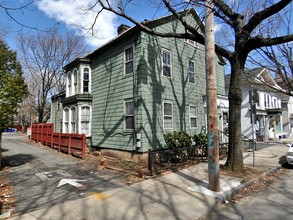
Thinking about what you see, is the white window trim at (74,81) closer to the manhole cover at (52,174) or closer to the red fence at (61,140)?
the red fence at (61,140)

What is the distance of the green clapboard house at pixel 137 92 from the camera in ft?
37.4

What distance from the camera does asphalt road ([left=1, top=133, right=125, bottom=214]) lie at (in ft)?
19.1

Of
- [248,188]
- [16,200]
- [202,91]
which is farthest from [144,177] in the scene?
[202,91]

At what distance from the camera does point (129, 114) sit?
1190 centimetres

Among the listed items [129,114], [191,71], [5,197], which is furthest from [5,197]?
[191,71]

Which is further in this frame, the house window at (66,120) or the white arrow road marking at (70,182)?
the house window at (66,120)

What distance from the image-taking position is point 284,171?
9641 mm

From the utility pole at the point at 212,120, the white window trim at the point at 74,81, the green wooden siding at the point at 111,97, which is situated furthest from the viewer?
the white window trim at the point at 74,81

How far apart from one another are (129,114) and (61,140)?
5.64 meters

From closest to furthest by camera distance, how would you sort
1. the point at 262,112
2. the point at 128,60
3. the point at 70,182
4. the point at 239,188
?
the point at 239,188 → the point at 70,182 → the point at 128,60 → the point at 262,112

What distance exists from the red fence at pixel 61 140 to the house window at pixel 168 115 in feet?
14.6

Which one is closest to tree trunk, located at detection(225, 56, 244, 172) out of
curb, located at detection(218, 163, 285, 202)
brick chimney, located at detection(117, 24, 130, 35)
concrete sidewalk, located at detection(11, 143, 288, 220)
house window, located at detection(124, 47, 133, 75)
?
curb, located at detection(218, 163, 285, 202)

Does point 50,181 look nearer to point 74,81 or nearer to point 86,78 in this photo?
point 86,78

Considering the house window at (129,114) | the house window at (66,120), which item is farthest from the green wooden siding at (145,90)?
the house window at (66,120)
